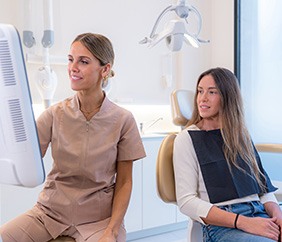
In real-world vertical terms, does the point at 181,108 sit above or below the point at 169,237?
above

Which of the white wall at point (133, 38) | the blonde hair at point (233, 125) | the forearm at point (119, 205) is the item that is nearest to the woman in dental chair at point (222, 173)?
the blonde hair at point (233, 125)

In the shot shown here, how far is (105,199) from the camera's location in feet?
4.21

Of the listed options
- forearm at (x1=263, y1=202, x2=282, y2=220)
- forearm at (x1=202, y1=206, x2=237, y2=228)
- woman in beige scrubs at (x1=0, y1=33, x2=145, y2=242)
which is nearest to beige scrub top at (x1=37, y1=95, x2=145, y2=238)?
woman in beige scrubs at (x1=0, y1=33, x2=145, y2=242)

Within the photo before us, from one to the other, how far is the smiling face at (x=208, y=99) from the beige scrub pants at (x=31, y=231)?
0.63 m

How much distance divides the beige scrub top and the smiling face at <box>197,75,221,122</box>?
13.7 inches

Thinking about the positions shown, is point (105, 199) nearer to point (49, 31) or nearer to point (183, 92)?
point (183, 92)

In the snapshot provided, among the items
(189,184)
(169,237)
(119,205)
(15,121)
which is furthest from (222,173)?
(169,237)

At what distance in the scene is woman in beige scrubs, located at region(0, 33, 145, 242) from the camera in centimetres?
122

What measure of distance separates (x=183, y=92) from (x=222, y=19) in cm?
211

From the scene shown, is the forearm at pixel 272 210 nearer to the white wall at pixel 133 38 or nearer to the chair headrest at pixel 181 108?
the chair headrest at pixel 181 108

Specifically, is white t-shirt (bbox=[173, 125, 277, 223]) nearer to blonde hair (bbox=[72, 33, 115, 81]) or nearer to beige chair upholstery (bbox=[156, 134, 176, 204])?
beige chair upholstery (bbox=[156, 134, 176, 204])

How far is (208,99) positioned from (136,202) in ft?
4.66

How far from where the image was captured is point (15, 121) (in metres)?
0.59

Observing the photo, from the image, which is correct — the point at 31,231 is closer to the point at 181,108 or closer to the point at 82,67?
the point at 82,67
